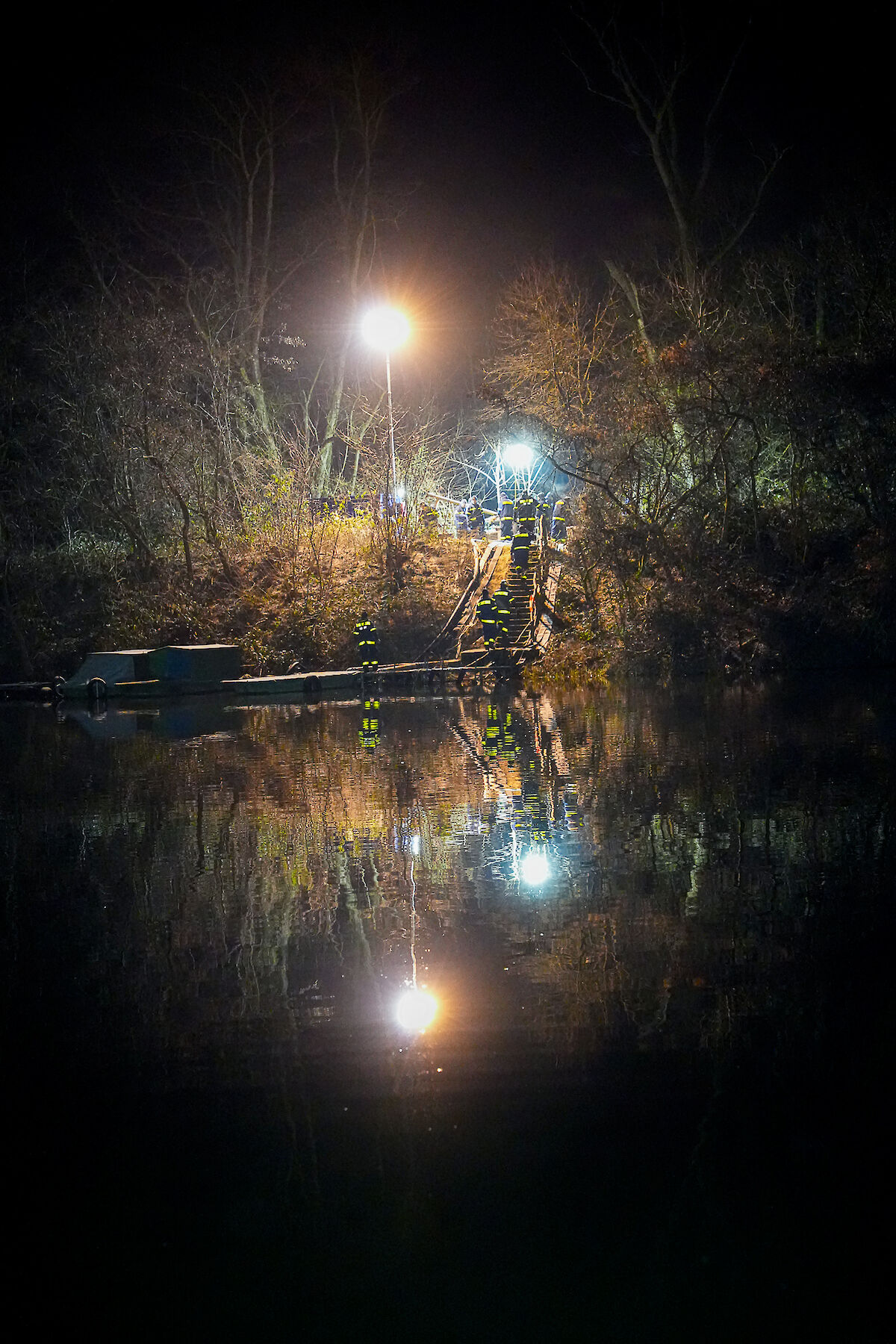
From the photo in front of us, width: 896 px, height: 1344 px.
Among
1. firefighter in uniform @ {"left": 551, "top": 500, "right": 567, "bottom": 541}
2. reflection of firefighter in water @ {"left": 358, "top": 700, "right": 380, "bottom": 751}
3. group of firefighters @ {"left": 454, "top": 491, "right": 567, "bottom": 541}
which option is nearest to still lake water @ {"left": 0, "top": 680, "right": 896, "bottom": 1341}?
reflection of firefighter in water @ {"left": 358, "top": 700, "right": 380, "bottom": 751}

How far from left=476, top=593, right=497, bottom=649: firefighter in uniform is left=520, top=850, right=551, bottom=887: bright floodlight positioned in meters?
21.9

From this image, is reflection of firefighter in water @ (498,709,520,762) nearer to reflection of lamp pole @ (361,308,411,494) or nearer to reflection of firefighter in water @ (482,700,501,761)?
reflection of firefighter in water @ (482,700,501,761)

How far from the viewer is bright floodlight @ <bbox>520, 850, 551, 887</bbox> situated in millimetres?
8477

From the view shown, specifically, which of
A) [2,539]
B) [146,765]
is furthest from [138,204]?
[146,765]

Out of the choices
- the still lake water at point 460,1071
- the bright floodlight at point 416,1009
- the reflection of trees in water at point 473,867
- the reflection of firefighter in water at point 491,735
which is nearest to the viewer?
the still lake water at point 460,1071

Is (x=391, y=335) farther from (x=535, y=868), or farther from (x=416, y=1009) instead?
(x=416, y=1009)

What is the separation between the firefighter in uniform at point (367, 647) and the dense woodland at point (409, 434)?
1.29 meters

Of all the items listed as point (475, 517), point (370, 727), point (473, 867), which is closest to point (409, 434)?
point (475, 517)

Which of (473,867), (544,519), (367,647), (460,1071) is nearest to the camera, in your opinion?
(460,1071)

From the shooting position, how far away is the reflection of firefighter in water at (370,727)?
17156 millimetres

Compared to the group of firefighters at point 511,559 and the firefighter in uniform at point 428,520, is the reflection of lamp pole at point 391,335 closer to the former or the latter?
the firefighter in uniform at point 428,520

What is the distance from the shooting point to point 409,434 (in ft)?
128

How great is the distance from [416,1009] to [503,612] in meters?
26.5

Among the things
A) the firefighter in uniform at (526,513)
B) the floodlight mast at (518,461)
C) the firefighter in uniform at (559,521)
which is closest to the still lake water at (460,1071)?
the firefighter in uniform at (559,521)
